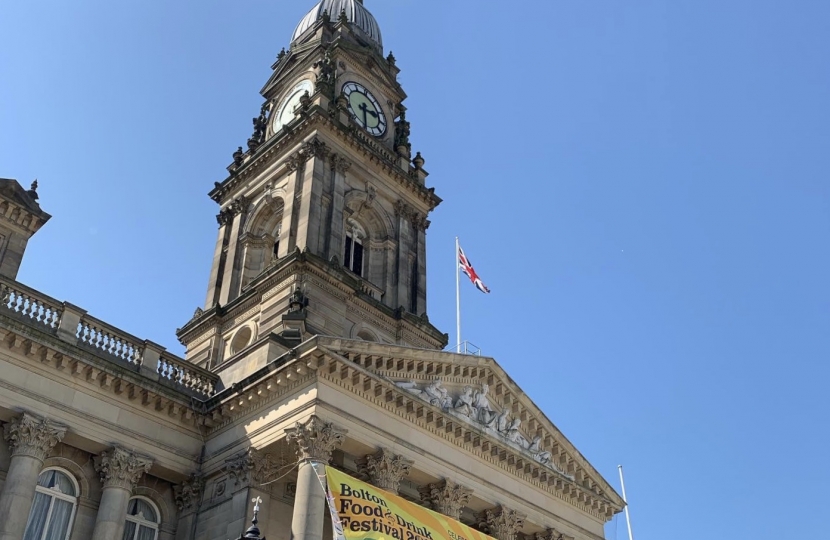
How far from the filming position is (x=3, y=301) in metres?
24.2

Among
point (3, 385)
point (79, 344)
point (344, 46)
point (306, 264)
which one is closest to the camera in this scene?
point (3, 385)

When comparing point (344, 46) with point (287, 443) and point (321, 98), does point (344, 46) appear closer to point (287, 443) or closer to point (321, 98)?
point (321, 98)

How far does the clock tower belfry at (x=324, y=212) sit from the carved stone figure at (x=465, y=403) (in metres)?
6.34

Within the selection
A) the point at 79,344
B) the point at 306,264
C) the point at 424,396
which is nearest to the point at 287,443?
the point at 424,396

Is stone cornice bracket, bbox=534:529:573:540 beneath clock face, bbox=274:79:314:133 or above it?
beneath

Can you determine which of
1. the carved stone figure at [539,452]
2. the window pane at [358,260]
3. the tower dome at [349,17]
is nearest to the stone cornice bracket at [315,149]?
the window pane at [358,260]

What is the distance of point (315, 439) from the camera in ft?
76.1

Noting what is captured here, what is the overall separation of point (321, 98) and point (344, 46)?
5120 millimetres

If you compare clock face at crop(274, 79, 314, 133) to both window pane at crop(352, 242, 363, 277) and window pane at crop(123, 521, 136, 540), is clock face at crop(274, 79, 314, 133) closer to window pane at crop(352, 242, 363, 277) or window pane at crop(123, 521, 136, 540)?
window pane at crop(352, 242, 363, 277)

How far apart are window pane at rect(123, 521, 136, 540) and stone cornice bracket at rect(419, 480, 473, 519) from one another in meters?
8.67

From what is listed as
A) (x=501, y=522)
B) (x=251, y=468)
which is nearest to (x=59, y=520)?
(x=251, y=468)

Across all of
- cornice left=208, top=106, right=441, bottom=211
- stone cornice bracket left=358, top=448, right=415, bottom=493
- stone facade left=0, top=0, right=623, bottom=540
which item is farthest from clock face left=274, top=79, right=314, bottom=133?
stone cornice bracket left=358, top=448, right=415, bottom=493

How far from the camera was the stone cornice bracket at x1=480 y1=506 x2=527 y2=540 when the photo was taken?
28344mm

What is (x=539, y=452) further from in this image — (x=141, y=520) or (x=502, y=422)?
(x=141, y=520)
